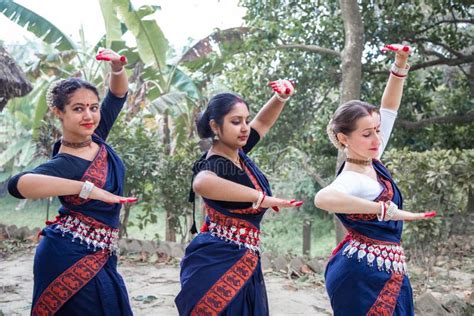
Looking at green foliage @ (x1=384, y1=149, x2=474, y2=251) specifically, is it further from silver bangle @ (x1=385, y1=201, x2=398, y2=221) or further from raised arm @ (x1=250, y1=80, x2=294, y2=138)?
silver bangle @ (x1=385, y1=201, x2=398, y2=221)

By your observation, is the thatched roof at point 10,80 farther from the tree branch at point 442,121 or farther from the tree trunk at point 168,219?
the tree branch at point 442,121

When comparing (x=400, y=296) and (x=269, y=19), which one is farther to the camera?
(x=269, y=19)

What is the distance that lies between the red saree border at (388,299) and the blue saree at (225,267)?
1.79 feet

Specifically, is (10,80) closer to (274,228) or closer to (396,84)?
(396,84)

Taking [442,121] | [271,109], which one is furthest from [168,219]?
[271,109]

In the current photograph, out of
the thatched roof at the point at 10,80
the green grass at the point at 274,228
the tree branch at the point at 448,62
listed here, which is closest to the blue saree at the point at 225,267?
the thatched roof at the point at 10,80

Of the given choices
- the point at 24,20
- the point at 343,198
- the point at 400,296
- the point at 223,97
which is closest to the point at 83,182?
the point at 223,97

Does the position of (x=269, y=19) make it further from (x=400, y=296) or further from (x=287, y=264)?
(x=400, y=296)

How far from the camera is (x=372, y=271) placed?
8.34 feet

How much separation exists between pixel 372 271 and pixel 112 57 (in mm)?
1565

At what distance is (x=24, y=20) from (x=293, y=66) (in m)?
4.13

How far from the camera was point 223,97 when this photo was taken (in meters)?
2.72

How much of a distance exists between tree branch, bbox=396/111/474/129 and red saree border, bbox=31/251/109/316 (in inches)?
194

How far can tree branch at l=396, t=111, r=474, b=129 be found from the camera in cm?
675
